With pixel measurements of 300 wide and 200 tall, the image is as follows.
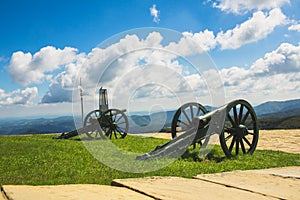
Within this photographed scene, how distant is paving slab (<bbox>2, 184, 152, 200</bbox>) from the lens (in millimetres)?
3740

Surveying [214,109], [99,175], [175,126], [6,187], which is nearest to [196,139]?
[214,109]

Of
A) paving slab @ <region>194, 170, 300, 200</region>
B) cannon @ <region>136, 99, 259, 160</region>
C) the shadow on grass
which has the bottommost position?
paving slab @ <region>194, 170, 300, 200</region>

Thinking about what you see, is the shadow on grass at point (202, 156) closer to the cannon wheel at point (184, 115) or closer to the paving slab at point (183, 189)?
the cannon wheel at point (184, 115)

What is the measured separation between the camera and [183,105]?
10.4 metres

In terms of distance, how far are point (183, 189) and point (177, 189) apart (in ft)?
0.26

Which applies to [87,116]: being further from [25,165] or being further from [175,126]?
[25,165]

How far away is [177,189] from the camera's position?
173 inches

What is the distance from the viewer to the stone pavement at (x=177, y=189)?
3920 mm

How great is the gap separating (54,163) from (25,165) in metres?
0.58

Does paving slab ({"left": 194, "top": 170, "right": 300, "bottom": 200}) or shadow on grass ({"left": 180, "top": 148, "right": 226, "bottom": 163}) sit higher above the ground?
shadow on grass ({"left": 180, "top": 148, "right": 226, "bottom": 163})

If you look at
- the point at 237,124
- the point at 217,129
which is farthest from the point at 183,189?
the point at 237,124

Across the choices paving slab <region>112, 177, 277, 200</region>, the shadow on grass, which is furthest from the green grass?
paving slab <region>112, 177, 277, 200</region>

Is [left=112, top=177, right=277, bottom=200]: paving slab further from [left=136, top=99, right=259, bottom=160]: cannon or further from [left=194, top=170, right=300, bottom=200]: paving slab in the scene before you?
[left=136, top=99, right=259, bottom=160]: cannon

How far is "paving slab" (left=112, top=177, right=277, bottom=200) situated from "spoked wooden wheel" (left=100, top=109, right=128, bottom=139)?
11.3m
